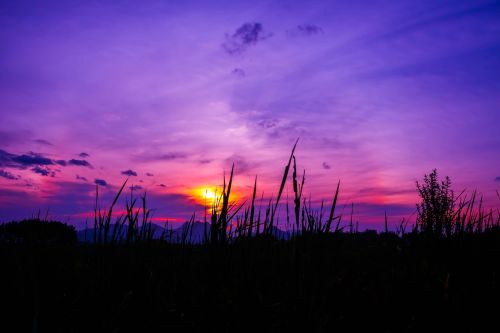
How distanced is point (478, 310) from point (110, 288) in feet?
9.42

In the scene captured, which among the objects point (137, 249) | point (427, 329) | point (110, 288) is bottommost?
point (427, 329)

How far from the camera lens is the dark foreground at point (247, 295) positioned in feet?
9.10

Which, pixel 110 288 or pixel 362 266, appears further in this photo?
pixel 362 266

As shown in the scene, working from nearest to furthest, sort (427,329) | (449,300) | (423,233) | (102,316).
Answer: (102,316)
(427,329)
(449,300)
(423,233)

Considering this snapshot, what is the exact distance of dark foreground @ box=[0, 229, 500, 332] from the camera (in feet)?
9.10

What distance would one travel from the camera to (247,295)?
3.10 meters

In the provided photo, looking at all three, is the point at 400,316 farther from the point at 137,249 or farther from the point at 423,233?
the point at 423,233

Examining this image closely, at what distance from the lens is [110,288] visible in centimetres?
311

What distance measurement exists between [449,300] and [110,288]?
2.64 metres

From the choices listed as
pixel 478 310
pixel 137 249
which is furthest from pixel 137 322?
pixel 478 310

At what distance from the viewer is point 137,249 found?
3.51 meters

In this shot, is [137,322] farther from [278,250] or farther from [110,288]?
[278,250]

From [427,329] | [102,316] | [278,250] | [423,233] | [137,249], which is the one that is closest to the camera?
[102,316]

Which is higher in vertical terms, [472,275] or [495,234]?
[495,234]
